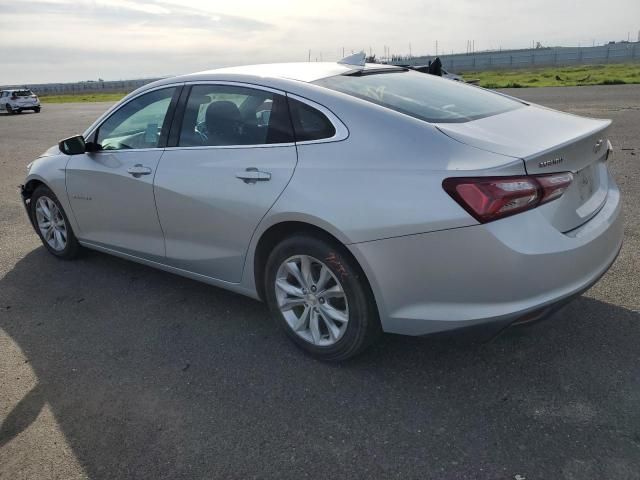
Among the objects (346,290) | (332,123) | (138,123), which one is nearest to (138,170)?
(138,123)

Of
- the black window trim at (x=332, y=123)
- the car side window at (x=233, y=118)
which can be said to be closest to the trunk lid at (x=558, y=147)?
the black window trim at (x=332, y=123)

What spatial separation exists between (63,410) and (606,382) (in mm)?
2911

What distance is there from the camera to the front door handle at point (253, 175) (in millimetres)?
3324

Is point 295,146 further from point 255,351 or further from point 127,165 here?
point 127,165

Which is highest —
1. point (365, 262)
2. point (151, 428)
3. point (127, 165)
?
point (127, 165)

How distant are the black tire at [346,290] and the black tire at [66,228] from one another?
2.70m

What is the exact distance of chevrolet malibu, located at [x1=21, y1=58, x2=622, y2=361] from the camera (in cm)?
269

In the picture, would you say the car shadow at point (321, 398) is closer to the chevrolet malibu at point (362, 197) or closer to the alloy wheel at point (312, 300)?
the alloy wheel at point (312, 300)

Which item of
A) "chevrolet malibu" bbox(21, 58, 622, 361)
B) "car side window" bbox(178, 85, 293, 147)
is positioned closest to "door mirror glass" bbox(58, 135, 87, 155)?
"chevrolet malibu" bbox(21, 58, 622, 361)

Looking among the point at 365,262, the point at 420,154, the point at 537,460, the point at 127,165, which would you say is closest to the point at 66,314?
the point at 127,165

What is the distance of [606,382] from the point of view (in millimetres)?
2982

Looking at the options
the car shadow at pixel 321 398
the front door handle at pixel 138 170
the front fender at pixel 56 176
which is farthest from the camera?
the front fender at pixel 56 176

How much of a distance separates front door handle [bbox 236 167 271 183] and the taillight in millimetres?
1109

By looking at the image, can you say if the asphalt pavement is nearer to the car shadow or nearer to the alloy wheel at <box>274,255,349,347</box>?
the car shadow
